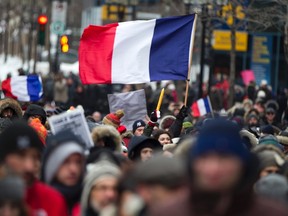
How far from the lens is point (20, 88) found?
2284 cm

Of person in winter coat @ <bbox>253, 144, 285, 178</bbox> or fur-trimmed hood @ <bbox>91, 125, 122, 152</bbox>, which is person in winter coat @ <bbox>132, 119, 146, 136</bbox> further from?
person in winter coat @ <bbox>253, 144, 285, 178</bbox>

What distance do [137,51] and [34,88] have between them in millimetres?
5806

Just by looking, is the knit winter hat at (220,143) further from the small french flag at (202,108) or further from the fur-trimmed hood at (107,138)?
the small french flag at (202,108)

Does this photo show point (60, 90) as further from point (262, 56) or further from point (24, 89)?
point (24, 89)

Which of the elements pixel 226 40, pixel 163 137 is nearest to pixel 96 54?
pixel 163 137

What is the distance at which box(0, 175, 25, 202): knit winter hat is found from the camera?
20.9 feet

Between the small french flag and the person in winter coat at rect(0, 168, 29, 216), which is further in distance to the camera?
the small french flag

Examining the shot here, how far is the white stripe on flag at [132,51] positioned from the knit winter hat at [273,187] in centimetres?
877

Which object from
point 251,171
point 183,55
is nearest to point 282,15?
point 183,55

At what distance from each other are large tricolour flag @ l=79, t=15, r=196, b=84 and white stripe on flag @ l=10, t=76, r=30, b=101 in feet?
17.4

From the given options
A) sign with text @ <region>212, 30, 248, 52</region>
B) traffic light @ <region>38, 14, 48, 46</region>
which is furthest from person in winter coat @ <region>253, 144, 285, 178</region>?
sign with text @ <region>212, 30, 248, 52</region>

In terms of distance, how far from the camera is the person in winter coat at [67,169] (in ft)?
25.3

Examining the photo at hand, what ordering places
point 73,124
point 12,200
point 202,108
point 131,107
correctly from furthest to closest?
point 202,108, point 131,107, point 73,124, point 12,200

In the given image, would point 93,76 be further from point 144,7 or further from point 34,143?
point 144,7
